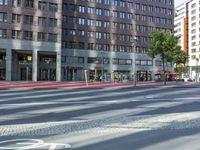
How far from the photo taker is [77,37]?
84.5 meters

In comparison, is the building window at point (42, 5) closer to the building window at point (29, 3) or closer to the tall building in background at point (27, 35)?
the tall building in background at point (27, 35)

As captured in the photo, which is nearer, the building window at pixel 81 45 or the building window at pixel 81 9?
the building window at pixel 81 9

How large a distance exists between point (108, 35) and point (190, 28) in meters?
70.6

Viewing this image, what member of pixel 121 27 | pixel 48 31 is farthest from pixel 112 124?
pixel 121 27

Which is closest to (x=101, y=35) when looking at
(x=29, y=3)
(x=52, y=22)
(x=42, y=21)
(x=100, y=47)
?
(x=100, y=47)

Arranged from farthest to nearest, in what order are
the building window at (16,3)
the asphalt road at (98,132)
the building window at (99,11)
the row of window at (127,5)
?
the row of window at (127,5)
the building window at (99,11)
the building window at (16,3)
the asphalt road at (98,132)

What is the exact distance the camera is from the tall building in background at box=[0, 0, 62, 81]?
209ft

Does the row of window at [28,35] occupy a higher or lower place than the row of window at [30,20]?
Answer: lower

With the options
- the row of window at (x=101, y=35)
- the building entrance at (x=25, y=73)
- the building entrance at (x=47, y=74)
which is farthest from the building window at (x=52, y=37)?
the row of window at (x=101, y=35)

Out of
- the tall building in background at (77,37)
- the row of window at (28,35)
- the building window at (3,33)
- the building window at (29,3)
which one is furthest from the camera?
the building window at (29,3)

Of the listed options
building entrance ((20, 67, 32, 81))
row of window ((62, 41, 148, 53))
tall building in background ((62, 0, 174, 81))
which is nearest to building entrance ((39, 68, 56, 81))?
building entrance ((20, 67, 32, 81))

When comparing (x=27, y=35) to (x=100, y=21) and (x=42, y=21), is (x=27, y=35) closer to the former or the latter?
(x=42, y=21)

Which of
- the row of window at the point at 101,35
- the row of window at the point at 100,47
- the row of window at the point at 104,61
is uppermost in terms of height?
the row of window at the point at 101,35

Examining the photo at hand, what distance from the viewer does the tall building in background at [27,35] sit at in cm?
6375
